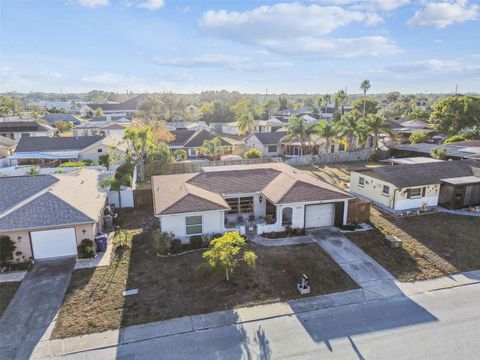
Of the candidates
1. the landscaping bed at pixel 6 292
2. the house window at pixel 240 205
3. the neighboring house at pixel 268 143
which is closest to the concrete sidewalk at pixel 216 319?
the landscaping bed at pixel 6 292

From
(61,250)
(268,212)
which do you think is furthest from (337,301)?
(61,250)

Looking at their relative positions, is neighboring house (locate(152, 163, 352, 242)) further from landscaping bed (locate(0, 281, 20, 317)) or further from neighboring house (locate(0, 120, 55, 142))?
neighboring house (locate(0, 120, 55, 142))

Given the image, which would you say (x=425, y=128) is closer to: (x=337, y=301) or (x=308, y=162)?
(x=308, y=162)

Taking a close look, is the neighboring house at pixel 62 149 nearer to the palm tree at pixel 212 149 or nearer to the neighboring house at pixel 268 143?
the palm tree at pixel 212 149

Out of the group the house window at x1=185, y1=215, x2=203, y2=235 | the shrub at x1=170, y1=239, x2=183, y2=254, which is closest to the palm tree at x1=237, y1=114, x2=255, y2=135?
the house window at x1=185, y1=215, x2=203, y2=235

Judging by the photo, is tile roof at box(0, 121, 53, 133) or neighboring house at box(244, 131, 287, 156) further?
tile roof at box(0, 121, 53, 133)
